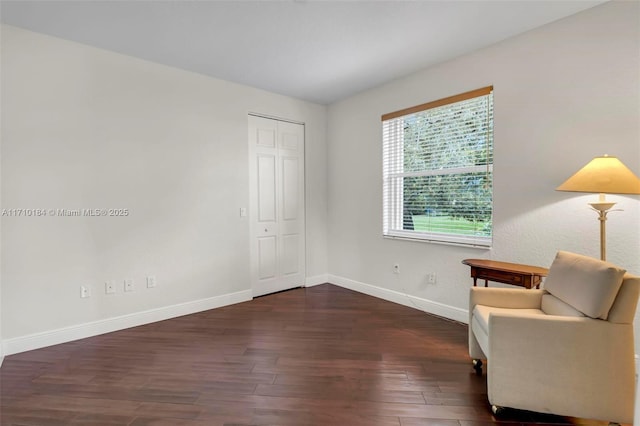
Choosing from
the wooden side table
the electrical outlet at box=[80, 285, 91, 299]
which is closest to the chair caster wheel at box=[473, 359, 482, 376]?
the wooden side table

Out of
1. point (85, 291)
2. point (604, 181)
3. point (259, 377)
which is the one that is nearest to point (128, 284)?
point (85, 291)

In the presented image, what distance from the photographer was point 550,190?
270 centimetres

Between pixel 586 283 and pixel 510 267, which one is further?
pixel 510 267

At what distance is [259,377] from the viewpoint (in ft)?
7.55

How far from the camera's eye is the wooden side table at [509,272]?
97.3 inches

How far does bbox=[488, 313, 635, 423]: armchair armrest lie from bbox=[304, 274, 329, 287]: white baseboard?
313 centimetres

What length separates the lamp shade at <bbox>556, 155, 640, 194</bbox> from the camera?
2033 mm

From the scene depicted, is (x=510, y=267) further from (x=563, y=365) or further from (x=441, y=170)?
(x=441, y=170)

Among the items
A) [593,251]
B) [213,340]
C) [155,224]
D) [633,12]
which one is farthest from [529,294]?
[155,224]

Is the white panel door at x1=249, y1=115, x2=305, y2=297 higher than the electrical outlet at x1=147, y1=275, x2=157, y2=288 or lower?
higher

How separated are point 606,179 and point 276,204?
3.42 m

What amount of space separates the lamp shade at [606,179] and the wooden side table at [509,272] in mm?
698

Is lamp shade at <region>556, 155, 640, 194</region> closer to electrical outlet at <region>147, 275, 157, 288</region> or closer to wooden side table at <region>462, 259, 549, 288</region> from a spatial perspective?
wooden side table at <region>462, 259, 549, 288</region>

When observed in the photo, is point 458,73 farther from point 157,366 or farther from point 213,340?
point 157,366
